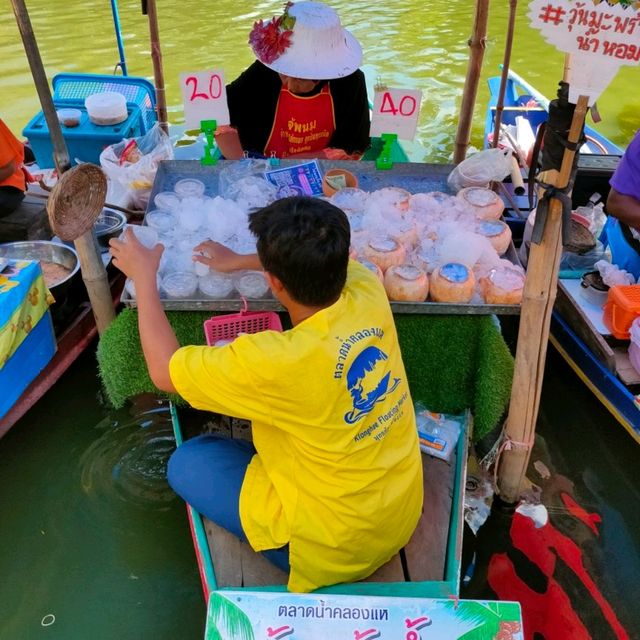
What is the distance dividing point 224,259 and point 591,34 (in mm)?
1336

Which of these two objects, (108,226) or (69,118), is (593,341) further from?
(69,118)

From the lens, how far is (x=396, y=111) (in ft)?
9.57

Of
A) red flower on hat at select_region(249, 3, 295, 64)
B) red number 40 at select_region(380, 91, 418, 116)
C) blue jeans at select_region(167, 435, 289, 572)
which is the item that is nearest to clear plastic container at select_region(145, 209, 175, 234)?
blue jeans at select_region(167, 435, 289, 572)

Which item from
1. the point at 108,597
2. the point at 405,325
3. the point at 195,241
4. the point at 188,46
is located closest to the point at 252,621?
the point at 108,597

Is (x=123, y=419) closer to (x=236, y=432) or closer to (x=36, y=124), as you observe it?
(x=236, y=432)

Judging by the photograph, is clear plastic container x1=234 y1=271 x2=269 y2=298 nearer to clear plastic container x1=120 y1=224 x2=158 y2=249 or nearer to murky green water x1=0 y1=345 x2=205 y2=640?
clear plastic container x1=120 y1=224 x2=158 y2=249

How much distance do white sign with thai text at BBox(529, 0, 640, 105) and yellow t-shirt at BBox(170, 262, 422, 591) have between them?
2.65 feet

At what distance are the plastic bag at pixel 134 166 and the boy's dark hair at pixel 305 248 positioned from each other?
192 centimetres

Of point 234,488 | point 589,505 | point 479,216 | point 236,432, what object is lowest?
point 589,505

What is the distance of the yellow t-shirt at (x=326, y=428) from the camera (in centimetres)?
154

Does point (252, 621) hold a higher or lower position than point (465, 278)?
lower

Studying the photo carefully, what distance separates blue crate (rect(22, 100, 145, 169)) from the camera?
12.7ft

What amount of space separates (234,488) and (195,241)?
1.03 m

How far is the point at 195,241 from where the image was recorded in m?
2.47
